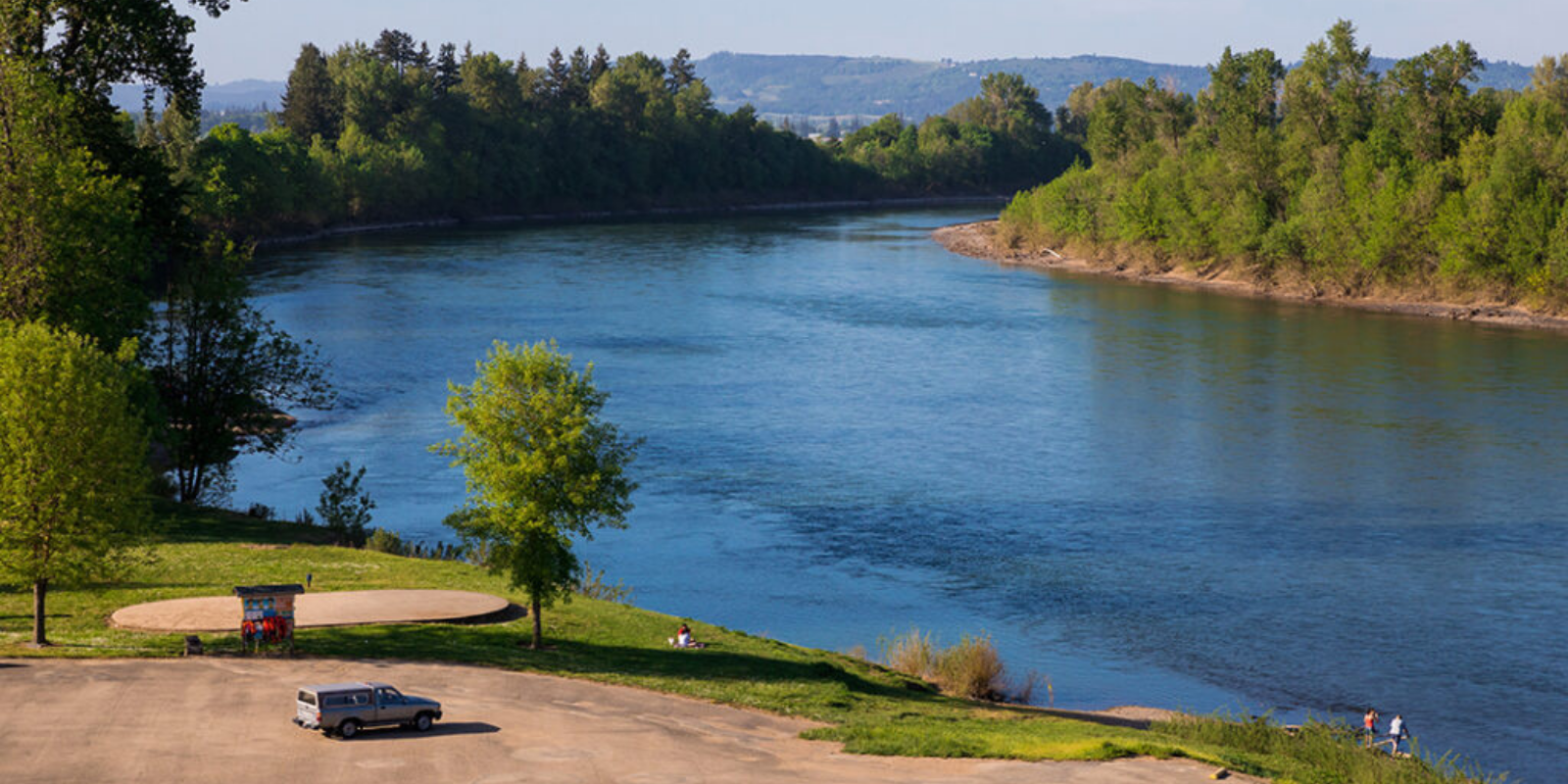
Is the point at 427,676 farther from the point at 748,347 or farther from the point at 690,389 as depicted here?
the point at 748,347

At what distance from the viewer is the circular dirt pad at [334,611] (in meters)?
35.1

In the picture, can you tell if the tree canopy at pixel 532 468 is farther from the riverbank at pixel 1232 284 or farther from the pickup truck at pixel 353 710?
the riverbank at pixel 1232 284

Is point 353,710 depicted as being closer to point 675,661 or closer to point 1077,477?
point 675,661

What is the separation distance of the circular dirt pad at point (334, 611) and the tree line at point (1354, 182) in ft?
311

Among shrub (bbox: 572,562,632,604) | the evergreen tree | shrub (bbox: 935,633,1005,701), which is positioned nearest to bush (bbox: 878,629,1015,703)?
shrub (bbox: 935,633,1005,701)

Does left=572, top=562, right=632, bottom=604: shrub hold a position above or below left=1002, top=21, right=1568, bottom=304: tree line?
below

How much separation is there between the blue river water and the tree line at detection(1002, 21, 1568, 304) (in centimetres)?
937

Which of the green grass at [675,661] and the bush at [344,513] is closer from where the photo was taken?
the green grass at [675,661]

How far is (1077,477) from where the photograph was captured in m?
64.0

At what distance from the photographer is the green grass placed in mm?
29203

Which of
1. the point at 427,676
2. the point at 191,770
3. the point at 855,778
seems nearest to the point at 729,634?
the point at 427,676

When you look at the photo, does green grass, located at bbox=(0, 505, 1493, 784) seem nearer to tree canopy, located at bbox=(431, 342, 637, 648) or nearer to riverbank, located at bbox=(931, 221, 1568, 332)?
tree canopy, located at bbox=(431, 342, 637, 648)

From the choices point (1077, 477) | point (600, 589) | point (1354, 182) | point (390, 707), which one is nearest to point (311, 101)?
point (1354, 182)

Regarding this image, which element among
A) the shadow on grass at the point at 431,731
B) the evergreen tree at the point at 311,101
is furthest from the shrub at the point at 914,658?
the evergreen tree at the point at 311,101
